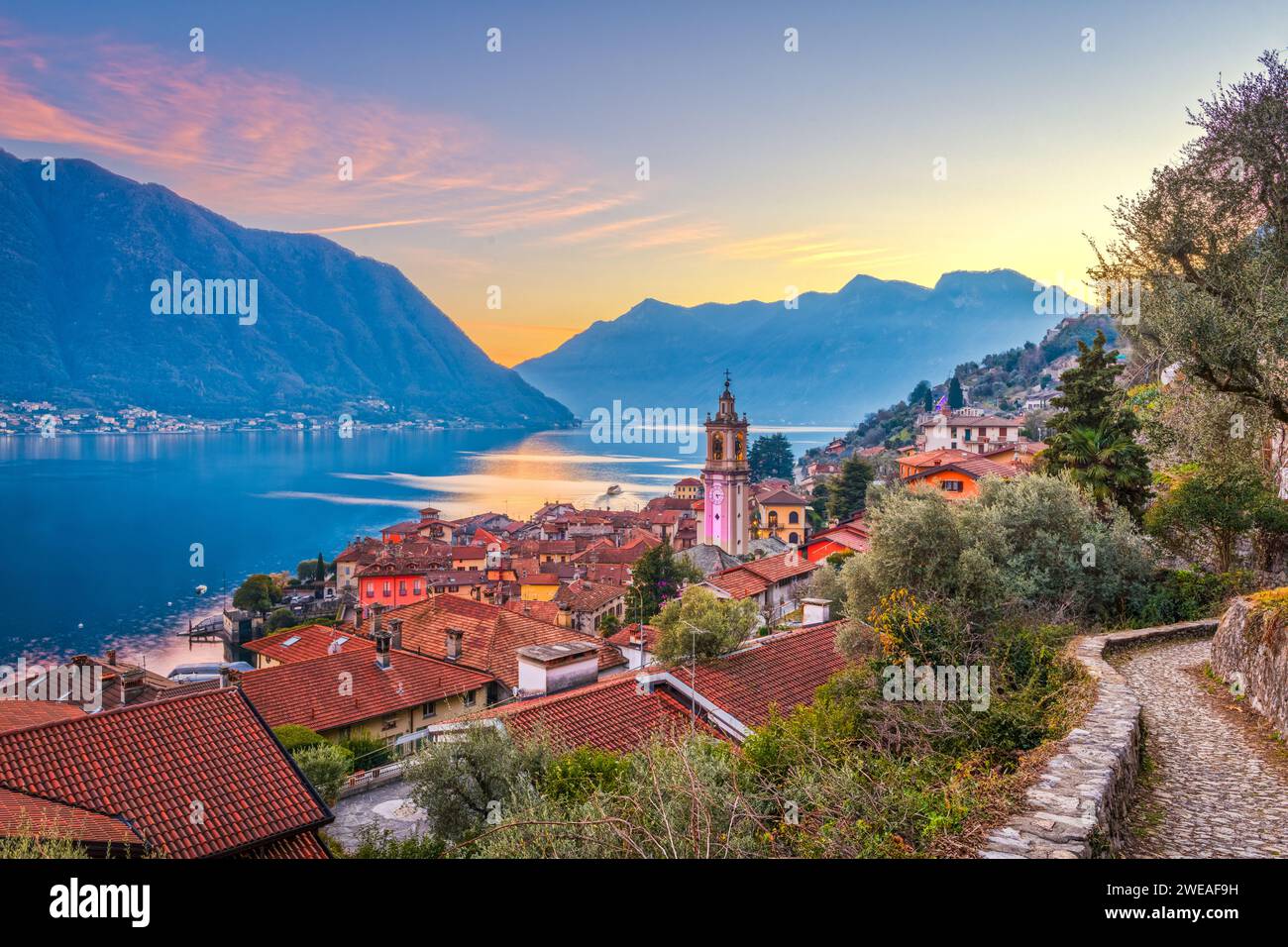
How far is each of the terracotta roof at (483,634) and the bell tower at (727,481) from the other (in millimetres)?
24185

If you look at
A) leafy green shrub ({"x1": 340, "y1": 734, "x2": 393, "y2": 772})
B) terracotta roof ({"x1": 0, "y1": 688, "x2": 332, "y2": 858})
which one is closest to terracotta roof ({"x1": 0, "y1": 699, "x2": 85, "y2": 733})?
terracotta roof ({"x1": 0, "y1": 688, "x2": 332, "y2": 858})

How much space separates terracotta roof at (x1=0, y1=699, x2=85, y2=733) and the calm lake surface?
1196 inches

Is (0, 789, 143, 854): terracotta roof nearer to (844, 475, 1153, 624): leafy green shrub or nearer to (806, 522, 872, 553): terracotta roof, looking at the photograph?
(844, 475, 1153, 624): leafy green shrub

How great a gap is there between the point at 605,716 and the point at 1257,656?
25.7ft

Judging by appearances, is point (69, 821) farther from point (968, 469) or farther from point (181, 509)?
point (181, 509)

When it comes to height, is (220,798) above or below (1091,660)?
below

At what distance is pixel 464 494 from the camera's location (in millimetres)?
119312

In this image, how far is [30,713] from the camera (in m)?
13.8

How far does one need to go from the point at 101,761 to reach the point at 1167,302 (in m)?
12.4

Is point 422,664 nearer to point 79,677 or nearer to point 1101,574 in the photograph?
point 79,677

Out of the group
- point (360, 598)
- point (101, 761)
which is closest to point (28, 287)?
point (360, 598)

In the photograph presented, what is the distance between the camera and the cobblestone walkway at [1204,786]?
442 cm

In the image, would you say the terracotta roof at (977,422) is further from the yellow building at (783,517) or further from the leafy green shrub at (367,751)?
the leafy green shrub at (367,751)
